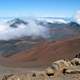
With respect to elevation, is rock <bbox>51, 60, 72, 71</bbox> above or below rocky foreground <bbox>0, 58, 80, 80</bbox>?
above

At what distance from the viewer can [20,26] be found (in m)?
144

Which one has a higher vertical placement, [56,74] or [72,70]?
[72,70]

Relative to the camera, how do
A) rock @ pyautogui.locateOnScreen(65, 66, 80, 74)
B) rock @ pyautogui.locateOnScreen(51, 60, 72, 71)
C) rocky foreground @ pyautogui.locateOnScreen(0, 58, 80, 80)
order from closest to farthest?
rocky foreground @ pyautogui.locateOnScreen(0, 58, 80, 80) < rock @ pyautogui.locateOnScreen(65, 66, 80, 74) < rock @ pyautogui.locateOnScreen(51, 60, 72, 71)

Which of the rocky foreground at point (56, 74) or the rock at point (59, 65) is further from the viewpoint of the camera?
the rock at point (59, 65)

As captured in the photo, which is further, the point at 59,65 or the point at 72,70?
the point at 59,65

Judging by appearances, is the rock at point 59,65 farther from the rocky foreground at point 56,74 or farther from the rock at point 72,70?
the rock at point 72,70

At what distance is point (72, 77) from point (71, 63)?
2.74 metres

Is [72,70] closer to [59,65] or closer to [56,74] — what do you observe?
[56,74]

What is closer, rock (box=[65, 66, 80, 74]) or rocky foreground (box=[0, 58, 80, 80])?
rocky foreground (box=[0, 58, 80, 80])

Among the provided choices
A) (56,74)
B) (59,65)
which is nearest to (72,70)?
(56,74)

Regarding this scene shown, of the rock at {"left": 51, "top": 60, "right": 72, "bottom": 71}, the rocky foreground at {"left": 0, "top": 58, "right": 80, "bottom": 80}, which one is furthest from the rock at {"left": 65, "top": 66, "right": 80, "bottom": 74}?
the rock at {"left": 51, "top": 60, "right": 72, "bottom": 71}

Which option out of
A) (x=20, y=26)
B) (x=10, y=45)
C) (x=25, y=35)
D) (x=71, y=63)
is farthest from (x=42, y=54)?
(x=20, y=26)

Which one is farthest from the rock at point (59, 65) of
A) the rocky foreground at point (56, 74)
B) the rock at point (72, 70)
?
the rock at point (72, 70)

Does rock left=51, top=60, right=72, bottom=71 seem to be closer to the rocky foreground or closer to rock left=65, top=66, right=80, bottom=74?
the rocky foreground
